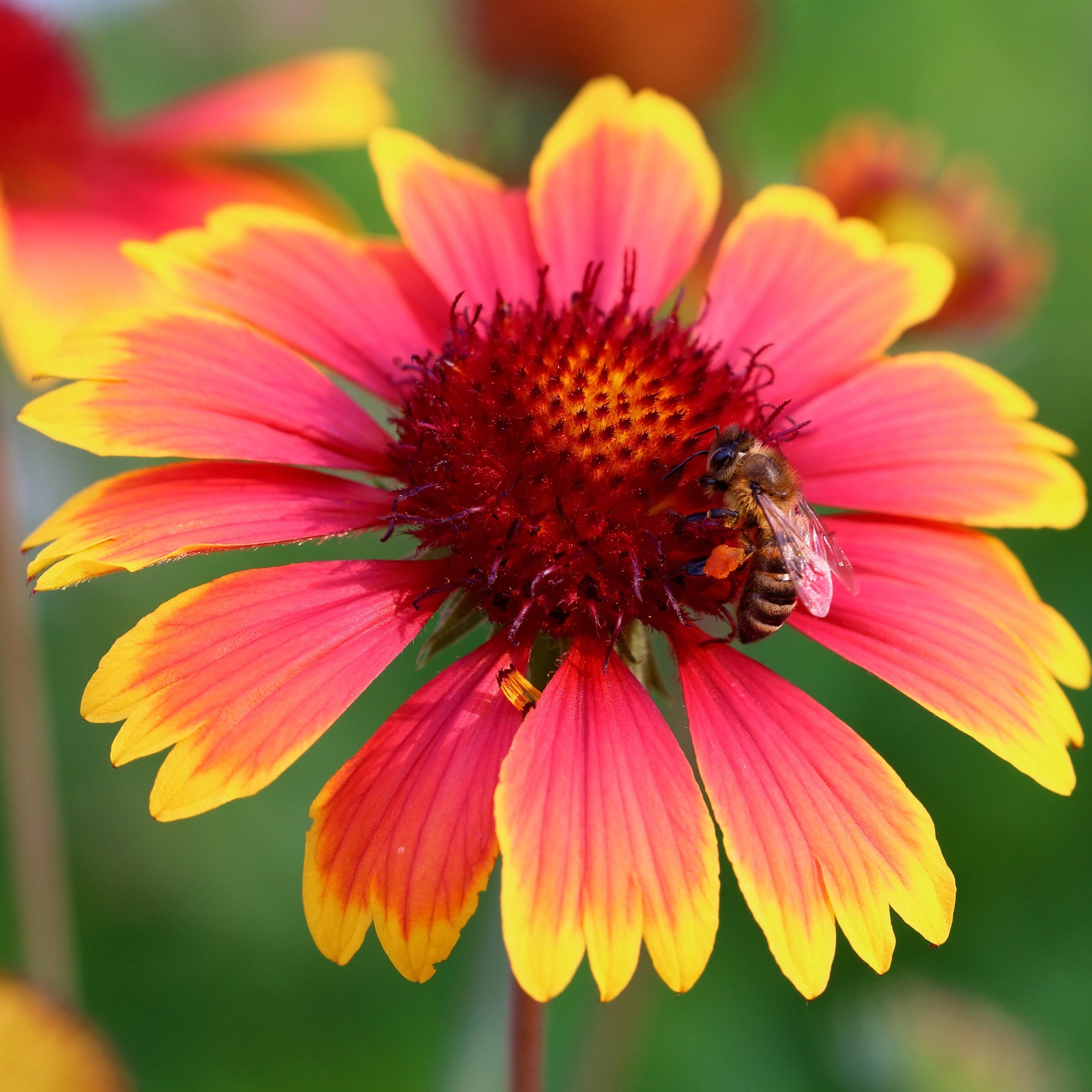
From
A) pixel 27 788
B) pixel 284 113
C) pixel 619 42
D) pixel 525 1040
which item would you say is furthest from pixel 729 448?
pixel 619 42

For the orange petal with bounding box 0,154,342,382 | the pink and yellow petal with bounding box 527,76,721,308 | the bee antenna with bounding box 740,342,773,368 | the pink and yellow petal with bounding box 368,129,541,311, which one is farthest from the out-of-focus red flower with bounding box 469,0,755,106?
the bee antenna with bounding box 740,342,773,368

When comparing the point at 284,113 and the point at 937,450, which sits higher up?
the point at 284,113

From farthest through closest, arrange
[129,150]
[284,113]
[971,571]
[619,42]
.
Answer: [619,42], [129,150], [284,113], [971,571]

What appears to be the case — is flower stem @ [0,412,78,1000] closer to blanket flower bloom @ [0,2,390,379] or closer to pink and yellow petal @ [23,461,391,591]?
blanket flower bloom @ [0,2,390,379]

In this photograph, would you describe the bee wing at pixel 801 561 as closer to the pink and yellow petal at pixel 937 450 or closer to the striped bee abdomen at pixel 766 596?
the striped bee abdomen at pixel 766 596

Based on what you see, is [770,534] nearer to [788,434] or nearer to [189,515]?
[788,434]

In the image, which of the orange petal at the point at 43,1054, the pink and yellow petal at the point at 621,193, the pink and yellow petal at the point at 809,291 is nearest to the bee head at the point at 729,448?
the pink and yellow petal at the point at 809,291
